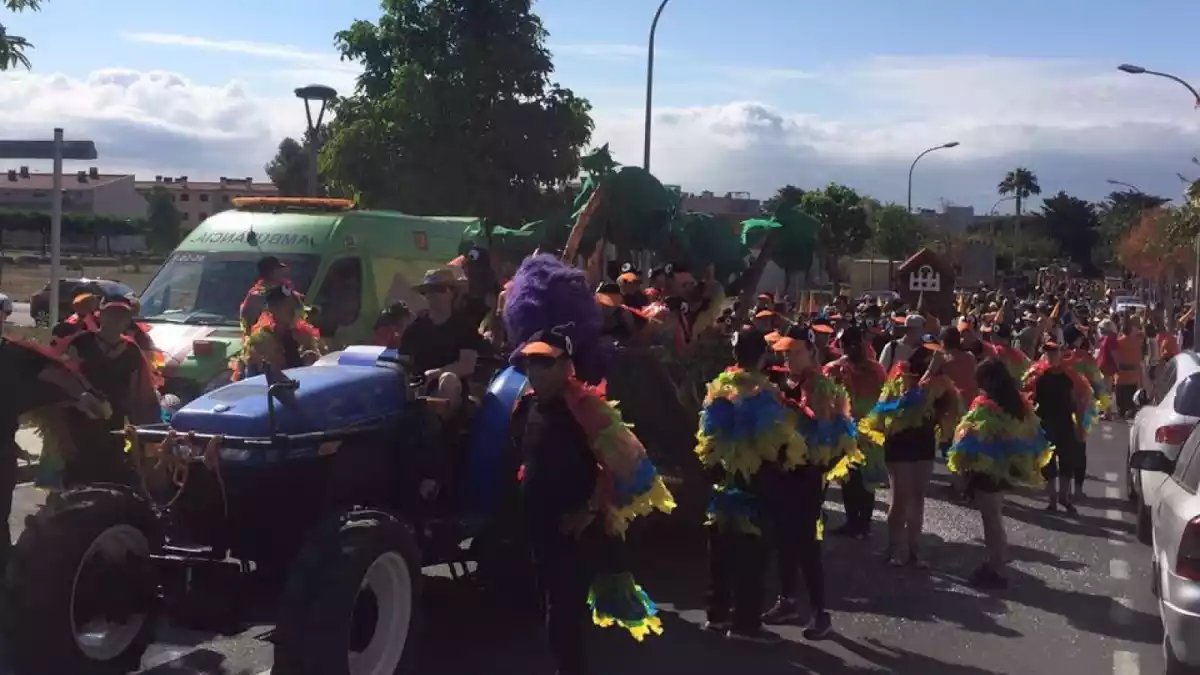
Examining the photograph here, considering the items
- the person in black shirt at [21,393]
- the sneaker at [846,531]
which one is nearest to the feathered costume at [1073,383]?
the sneaker at [846,531]

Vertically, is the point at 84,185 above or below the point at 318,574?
above

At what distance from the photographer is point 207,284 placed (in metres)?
12.1

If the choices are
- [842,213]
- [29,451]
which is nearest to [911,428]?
[29,451]

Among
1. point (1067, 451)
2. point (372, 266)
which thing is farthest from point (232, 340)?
point (1067, 451)

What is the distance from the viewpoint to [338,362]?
265 inches

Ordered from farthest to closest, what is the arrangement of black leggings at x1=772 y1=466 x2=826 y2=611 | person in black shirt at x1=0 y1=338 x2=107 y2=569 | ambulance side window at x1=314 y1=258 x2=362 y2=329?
ambulance side window at x1=314 y1=258 x2=362 y2=329 < black leggings at x1=772 y1=466 x2=826 y2=611 < person in black shirt at x1=0 y1=338 x2=107 y2=569

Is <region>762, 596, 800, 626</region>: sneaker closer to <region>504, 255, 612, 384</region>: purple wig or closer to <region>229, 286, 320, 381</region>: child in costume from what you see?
<region>504, 255, 612, 384</region>: purple wig

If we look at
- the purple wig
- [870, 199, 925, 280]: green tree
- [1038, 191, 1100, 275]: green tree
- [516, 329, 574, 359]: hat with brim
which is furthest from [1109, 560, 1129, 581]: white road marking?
[1038, 191, 1100, 275]: green tree

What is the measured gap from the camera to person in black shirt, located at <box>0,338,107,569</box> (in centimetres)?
626

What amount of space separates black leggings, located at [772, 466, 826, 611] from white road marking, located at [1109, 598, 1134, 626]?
2.24m

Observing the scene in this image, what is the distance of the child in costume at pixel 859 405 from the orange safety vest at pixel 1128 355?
10528 millimetres

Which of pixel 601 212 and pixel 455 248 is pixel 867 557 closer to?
pixel 601 212

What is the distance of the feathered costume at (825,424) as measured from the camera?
7.25m

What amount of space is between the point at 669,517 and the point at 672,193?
9.76ft
